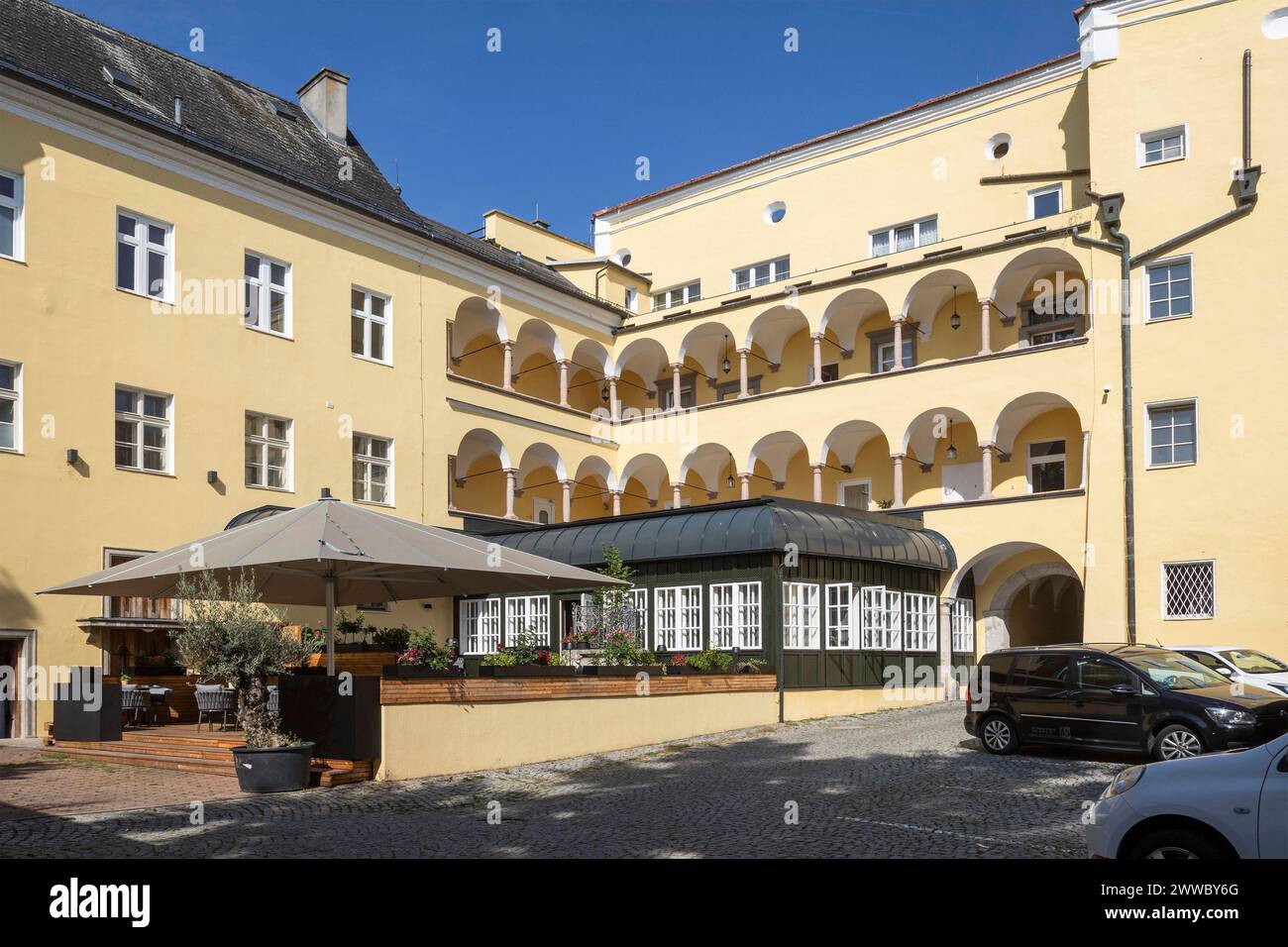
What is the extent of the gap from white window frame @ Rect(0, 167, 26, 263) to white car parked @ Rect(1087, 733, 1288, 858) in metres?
20.9

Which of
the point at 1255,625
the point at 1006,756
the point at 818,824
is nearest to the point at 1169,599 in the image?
the point at 1255,625

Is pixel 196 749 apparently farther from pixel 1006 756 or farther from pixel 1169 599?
pixel 1169 599

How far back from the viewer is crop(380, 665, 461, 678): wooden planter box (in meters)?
14.7

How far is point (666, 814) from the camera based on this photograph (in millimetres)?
11883

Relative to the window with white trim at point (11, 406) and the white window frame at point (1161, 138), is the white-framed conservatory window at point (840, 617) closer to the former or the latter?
the white window frame at point (1161, 138)

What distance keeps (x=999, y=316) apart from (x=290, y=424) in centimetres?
1824

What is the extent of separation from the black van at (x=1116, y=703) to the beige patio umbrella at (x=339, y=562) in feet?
18.7

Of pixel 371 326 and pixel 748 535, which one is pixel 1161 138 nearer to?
pixel 748 535

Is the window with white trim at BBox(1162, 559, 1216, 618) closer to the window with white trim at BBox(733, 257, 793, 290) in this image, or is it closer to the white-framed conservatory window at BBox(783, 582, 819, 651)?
the white-framed conservatory window at BBox(783, 582, 819, 651)

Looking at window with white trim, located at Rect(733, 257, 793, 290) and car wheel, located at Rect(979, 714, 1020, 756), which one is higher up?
window with white trim, located at Rect(733, 257, 793, 290)

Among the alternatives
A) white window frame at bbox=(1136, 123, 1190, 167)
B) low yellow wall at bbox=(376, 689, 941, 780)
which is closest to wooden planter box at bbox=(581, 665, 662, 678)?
low yellow wall at bbox=(376, 689, 941, 780)

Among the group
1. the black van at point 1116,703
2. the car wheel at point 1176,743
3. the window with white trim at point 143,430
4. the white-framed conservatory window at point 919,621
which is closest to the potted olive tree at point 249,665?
the black van at point 1116,703

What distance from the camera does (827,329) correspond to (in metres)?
35.4
